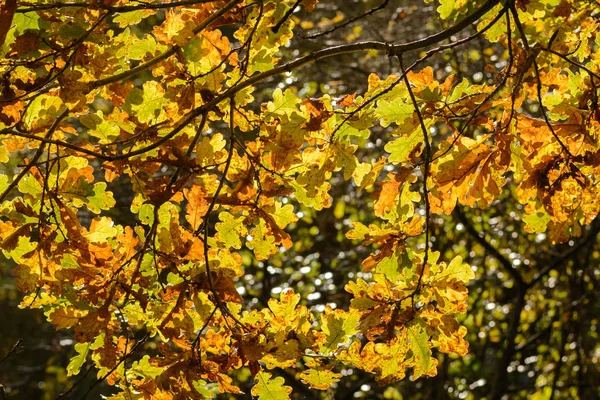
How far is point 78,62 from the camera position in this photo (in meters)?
1.77

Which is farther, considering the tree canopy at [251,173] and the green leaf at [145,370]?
the green leaf at [145,370]

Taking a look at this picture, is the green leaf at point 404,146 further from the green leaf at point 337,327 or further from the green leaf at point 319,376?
the green leaf at point 319,376

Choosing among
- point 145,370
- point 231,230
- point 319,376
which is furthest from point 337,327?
point 145,370

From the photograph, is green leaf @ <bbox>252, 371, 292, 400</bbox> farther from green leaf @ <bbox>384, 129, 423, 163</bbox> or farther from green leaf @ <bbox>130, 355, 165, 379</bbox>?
green leaf @ <bbox>384, 129, 423, 163</bbox>

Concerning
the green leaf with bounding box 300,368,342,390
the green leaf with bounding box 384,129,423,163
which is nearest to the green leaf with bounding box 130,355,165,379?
the green leaf with bounding box 300,368,342,390

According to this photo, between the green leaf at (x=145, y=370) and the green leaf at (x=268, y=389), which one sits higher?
the green leaf at (x=145, y=370)

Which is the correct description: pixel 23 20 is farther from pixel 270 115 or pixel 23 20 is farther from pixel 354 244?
pixel 354 244

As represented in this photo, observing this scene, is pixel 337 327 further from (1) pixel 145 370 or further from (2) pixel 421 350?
(1) pixel 145 370

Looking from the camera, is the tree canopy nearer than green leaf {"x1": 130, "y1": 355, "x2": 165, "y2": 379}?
Yes

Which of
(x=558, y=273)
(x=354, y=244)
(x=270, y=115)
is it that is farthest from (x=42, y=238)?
(x=558, y=273)

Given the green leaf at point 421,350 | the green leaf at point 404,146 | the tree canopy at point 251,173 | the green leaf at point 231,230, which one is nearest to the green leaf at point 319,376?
the tree canopy at point 251,173

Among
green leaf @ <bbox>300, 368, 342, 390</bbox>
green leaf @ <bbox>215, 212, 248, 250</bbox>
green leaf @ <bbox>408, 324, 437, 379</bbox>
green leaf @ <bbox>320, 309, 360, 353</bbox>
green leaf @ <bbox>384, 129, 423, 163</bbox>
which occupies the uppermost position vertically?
green leaf @ <bbox>384, 129, 423, 163</bbox>

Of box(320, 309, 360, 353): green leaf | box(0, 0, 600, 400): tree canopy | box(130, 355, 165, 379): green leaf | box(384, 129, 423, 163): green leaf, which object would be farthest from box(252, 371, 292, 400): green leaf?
box(384, 129, 423, 163): green leaf

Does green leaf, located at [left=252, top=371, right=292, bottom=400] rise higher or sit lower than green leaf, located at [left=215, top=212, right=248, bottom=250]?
lower
